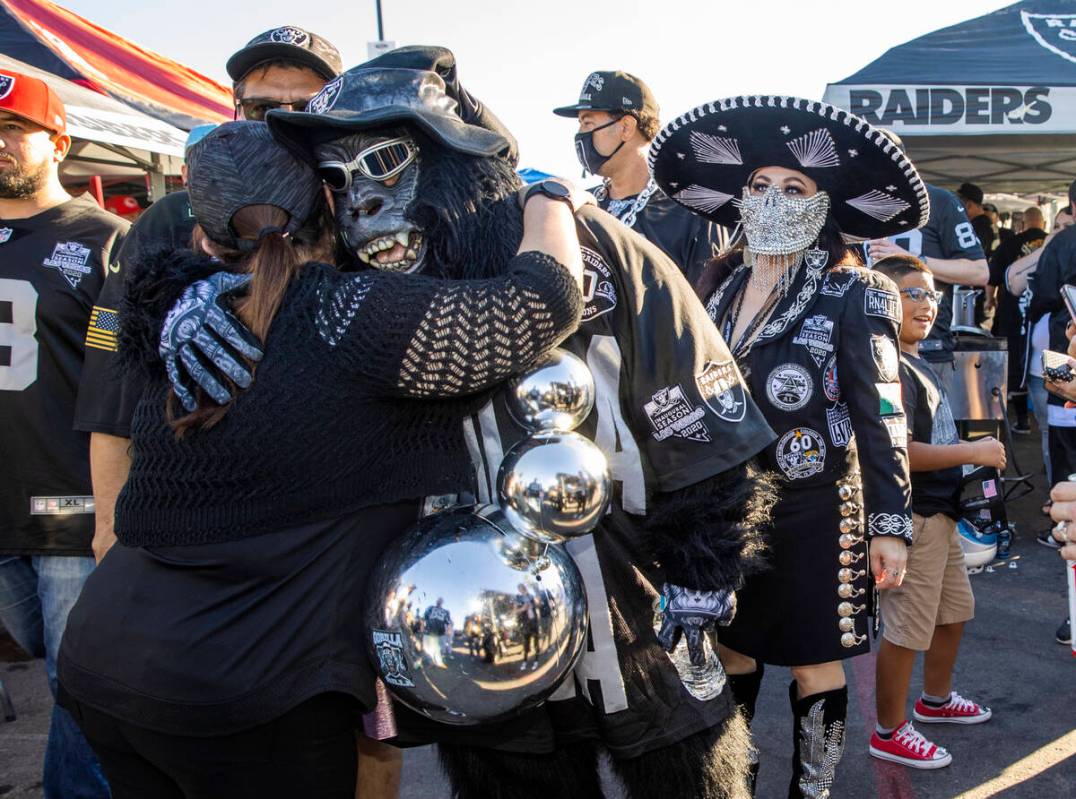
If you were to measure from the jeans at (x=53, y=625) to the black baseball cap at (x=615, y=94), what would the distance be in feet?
8.63

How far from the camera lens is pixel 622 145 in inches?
157

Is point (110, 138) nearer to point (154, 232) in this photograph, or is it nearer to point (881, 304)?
point (154, 232)

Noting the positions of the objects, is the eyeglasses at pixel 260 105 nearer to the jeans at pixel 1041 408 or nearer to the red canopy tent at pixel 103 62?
the jeans at pixel 1041 408

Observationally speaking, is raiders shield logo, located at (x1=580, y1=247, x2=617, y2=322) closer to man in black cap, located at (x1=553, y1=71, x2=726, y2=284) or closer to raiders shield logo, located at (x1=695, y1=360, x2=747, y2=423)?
raiders shield logo, located at (x1=695, y1=360, x2=747, y2=423)

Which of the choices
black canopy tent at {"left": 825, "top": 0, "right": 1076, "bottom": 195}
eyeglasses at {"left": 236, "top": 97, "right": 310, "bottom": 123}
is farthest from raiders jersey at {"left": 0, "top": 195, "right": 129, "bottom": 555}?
black canopy tent at {"left": 825, "top": 0, "right": 1076, "bottom": 195}

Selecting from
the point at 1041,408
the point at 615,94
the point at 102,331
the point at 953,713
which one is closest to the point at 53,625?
the point at 102,331

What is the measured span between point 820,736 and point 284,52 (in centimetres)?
241

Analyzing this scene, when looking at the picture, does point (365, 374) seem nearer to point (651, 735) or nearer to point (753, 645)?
point (651, 735)

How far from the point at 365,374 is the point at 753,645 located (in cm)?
159

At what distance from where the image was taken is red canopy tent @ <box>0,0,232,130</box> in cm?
789

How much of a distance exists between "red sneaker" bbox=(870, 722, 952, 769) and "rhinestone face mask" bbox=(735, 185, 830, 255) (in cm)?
172

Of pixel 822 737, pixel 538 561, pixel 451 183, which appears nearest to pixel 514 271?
pixel 451 183

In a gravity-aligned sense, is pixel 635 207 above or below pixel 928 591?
above

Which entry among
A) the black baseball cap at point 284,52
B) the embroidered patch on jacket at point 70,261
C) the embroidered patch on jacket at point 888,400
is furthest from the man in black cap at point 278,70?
the embroidered patch on jacket at point 888,400
